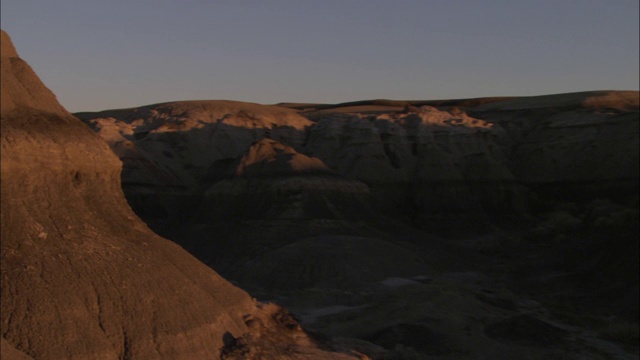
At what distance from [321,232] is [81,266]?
2878cm

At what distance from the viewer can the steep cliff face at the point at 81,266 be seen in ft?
40.5

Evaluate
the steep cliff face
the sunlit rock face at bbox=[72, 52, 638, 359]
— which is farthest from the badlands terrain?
the sunlit rock face at bbox=[72, 52, 638, 359]

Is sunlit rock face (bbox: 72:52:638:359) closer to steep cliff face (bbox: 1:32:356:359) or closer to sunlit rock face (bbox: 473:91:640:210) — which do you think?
sunlit rock face (bbox: 473:91:640:210)

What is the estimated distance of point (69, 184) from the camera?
14.3 m

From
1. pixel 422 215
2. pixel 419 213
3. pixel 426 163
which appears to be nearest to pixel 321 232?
pixel 422 215

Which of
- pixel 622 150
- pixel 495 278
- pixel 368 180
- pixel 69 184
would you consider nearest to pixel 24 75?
pixel 69 184

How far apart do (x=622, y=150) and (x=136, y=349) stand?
56.2 m

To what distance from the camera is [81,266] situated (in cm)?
1341

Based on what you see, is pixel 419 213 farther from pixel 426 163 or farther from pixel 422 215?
pixel 426 163

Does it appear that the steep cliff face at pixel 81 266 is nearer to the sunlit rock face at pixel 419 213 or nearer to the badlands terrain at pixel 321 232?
the badlands terrain at pixel 321 232

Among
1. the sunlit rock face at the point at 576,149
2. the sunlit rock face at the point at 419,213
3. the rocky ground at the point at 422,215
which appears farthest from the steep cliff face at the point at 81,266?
the sunlit rock face at the point at 576,149

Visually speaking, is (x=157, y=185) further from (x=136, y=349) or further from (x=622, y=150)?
(x=136, y=349)

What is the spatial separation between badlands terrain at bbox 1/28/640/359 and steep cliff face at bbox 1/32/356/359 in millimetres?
34

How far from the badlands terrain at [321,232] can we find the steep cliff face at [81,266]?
34mm
